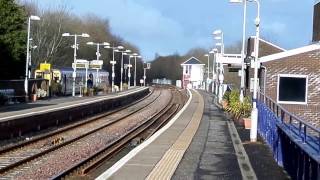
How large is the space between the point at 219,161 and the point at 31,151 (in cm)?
764

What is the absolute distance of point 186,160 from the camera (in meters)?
16.1

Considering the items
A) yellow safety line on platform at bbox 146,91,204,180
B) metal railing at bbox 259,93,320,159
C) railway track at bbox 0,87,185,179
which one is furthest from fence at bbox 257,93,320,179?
railway track at bbox 0,87,185,179

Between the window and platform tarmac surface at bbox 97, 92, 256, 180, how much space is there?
717 centimetres

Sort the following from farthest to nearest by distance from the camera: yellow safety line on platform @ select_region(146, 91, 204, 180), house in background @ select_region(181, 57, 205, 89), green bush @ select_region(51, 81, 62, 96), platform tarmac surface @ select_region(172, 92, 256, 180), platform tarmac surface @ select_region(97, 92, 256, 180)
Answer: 1. house in background @ select_region(181, 57, 205, 89)
2. green bush @ select_region(51, 81, 62, 96)
3. platform tarmac surface @ select_region(172, 92, 256, 180)
4. platform tarmac surface @ select_region(97, 92, 256, 180)
5. yellow safety line on platform @ select_region(146, 91, 204, 180)

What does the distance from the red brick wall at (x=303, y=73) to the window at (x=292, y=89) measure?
0.67 ft

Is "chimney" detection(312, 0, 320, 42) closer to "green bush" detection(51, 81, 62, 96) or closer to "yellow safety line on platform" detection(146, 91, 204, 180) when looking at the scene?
"yellow safety line on platform" detection(146, 91, 204, 180)

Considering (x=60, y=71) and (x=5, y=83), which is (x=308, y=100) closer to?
(x=5, y=83)

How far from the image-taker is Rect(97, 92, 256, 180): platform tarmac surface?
44.2 ft

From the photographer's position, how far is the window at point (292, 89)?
1240 inches

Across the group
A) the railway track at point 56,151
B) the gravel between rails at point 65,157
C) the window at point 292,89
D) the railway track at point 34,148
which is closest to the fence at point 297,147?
the railway track at point 56,151

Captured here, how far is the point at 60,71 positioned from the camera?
2795 inches

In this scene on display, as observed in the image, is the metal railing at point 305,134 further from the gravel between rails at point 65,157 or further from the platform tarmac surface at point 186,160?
the gravel between rails at point 65,157

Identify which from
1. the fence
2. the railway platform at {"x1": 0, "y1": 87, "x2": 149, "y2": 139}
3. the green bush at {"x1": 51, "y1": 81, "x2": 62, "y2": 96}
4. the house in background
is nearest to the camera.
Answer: the fence

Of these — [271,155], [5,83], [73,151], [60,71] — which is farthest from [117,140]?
[60,71]
